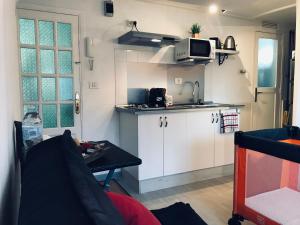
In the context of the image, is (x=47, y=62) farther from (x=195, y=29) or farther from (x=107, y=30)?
(x=195, y=29)

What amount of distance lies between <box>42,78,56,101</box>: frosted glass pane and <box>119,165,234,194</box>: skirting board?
4.28ft

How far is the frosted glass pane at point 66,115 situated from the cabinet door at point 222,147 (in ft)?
6.07

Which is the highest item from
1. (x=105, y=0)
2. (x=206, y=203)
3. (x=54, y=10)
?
(x=105, y=0)

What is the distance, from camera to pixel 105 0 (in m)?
3.08

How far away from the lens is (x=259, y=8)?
3701 millimetres

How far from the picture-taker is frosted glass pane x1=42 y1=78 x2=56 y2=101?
2.86m

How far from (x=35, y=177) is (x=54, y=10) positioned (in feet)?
8.36

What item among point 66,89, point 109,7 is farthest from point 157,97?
point 109,7

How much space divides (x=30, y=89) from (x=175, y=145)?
1.81 metres

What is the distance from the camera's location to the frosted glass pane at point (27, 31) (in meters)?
2.70

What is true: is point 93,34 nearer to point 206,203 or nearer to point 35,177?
point 206,203

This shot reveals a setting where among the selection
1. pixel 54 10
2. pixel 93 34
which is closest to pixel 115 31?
pixel 93 34

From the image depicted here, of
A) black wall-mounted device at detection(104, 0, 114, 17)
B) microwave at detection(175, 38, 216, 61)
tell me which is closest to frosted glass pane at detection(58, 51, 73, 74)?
black wall-mounted device at detection(104, 0, 114, 17)

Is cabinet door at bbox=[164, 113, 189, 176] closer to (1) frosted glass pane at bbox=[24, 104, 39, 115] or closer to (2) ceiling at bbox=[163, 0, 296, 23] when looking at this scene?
(1) frosted glass pane at bbox=[24, 104, 39, 115]
